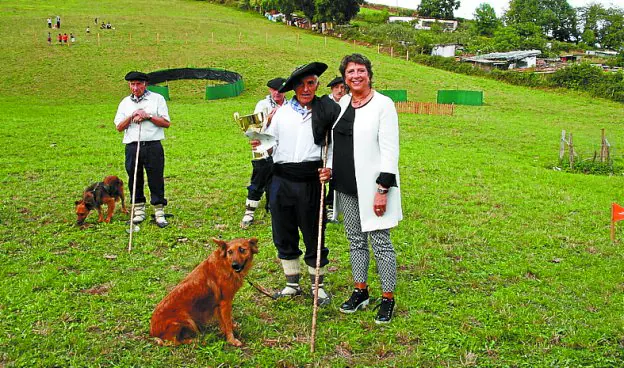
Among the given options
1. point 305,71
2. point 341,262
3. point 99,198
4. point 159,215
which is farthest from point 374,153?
point 99,198

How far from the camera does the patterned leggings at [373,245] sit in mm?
5066

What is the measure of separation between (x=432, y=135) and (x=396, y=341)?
15.1m

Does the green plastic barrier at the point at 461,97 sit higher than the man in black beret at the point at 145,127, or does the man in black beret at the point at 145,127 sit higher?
the green plastic barrier at the point at 461,97

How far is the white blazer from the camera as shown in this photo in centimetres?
475

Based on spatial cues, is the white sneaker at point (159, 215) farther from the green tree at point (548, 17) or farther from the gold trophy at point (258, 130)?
the green tree at point (548, 17)

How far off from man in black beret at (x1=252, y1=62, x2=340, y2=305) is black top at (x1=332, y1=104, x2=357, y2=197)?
0.44 feet

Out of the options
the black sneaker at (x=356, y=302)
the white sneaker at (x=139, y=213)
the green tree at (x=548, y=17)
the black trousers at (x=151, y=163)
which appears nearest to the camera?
the black sneaker at (x=356, y=302)

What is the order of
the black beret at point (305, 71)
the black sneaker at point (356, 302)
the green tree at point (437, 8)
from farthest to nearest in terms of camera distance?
the green tree at point (437, 8), the black sneaker at point (356, 302), the black beret at point (305, 71)

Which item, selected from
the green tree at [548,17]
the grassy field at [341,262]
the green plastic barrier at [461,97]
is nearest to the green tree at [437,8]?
the green tree at [548,17]

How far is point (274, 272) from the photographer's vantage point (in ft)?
21.1

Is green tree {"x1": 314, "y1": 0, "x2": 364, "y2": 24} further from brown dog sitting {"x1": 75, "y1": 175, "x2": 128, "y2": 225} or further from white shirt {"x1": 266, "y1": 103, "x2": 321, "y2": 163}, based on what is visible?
white shirt {"x1": 266, "y1": 103, "x2": 321, "y2": 163}

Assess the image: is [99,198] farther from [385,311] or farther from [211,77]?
[211,77]

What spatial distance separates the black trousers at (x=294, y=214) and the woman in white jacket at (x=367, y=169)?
28cm

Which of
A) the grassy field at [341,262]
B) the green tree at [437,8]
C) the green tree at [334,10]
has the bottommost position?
the grassy field at [341,262]
